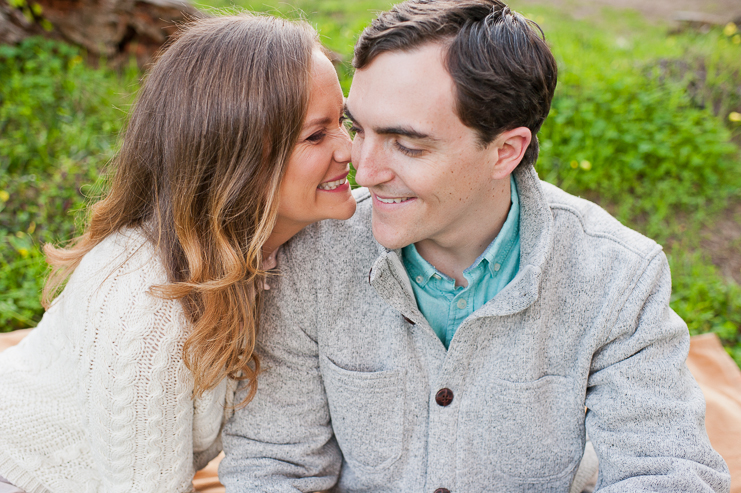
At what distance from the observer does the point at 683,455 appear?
5.49 ft

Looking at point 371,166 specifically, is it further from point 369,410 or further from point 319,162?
point 369,410

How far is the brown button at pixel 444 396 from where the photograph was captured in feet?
5.91

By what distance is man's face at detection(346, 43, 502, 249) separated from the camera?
63.8 inches

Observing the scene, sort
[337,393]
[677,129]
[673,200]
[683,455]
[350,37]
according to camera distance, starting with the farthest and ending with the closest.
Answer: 1. [350,37]
2. [677,129]
3. [673,200]
4. [337,393]
5. [683,455]

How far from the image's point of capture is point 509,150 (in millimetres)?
1792

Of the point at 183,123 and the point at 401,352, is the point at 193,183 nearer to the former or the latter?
the point at 183,123

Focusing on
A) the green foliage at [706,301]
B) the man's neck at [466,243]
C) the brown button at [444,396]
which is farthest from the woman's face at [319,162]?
the green foliage at [706,301]

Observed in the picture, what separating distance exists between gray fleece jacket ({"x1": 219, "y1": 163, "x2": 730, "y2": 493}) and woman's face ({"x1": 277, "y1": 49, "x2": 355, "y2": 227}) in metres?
0.13

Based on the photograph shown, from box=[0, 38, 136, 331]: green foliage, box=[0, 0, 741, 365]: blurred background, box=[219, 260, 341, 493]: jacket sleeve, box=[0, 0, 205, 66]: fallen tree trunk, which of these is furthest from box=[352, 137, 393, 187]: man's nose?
box=[0, 0, 205, 66]: fallen tree trunk

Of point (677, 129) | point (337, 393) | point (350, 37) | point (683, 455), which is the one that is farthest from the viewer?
point (350, 37)

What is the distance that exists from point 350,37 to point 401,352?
4.33 meters

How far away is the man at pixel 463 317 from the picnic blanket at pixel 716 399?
1.90ft

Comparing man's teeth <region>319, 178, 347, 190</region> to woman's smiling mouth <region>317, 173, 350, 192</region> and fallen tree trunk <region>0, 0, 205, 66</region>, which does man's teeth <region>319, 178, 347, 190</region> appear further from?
fallen tree trunk <region>0, 0, 205, 66</region>

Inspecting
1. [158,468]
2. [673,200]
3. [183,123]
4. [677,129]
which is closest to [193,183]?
[183,123]
